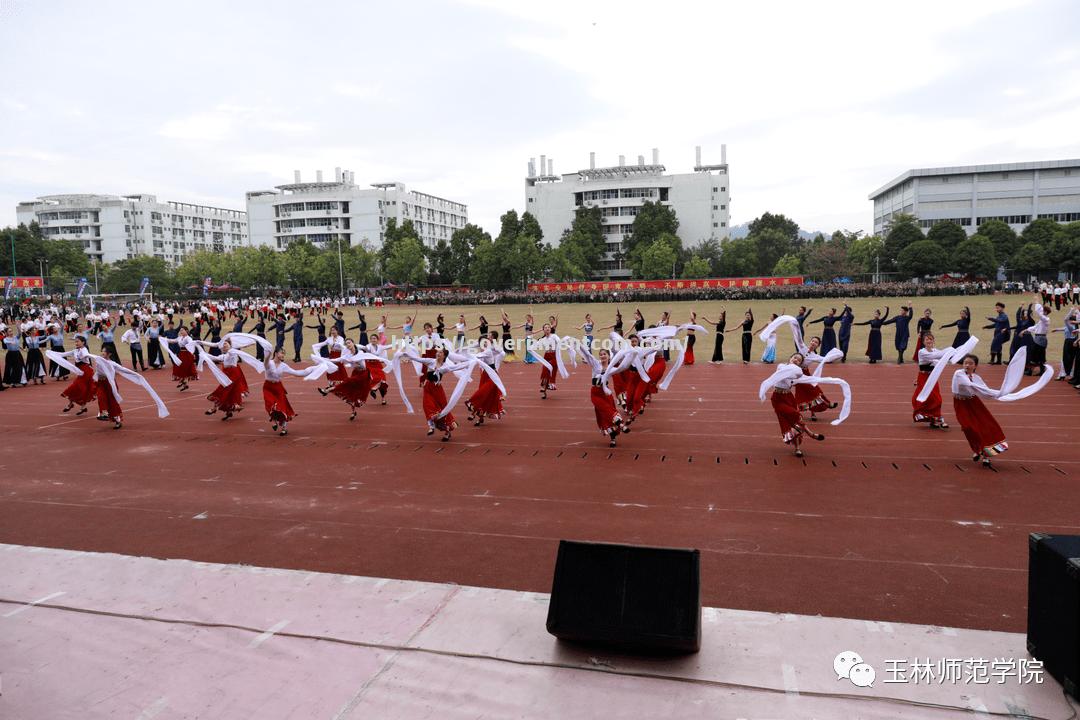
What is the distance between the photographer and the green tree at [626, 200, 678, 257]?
7788cm

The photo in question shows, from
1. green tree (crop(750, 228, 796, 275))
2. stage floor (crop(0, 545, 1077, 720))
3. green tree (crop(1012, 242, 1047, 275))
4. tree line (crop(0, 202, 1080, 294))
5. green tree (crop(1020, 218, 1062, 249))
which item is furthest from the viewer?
green tree (crop(750, 228, 796, 275))

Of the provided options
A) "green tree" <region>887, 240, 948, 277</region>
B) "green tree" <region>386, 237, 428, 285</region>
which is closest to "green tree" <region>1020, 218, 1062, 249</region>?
"green tree" <region>887, 240, 948, 277</region>

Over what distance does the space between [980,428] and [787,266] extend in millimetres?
69232

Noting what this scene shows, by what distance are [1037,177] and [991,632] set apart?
99.4 m

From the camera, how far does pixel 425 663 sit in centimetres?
452

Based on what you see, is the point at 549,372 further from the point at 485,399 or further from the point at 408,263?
the point at 408,263

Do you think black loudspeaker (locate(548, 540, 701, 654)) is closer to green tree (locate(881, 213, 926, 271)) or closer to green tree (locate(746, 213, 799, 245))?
green tree (locate(881, 213, 926, 271))

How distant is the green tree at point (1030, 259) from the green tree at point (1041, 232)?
2.42 meters

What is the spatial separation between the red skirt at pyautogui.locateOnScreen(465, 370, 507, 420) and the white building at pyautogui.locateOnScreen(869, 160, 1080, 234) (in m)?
86.5

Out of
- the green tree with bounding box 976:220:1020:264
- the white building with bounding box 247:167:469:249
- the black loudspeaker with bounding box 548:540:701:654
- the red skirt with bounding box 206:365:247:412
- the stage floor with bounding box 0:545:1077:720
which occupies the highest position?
the white building with bounding box 247:167:469:249

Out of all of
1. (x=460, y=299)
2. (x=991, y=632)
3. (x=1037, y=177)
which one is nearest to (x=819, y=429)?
(x=991, y=632)

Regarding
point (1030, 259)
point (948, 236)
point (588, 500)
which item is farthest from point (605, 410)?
point (1030, 259)

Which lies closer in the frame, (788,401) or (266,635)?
(266,635)

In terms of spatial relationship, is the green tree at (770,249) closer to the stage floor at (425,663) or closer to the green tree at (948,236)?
the green tree at (948,236)
